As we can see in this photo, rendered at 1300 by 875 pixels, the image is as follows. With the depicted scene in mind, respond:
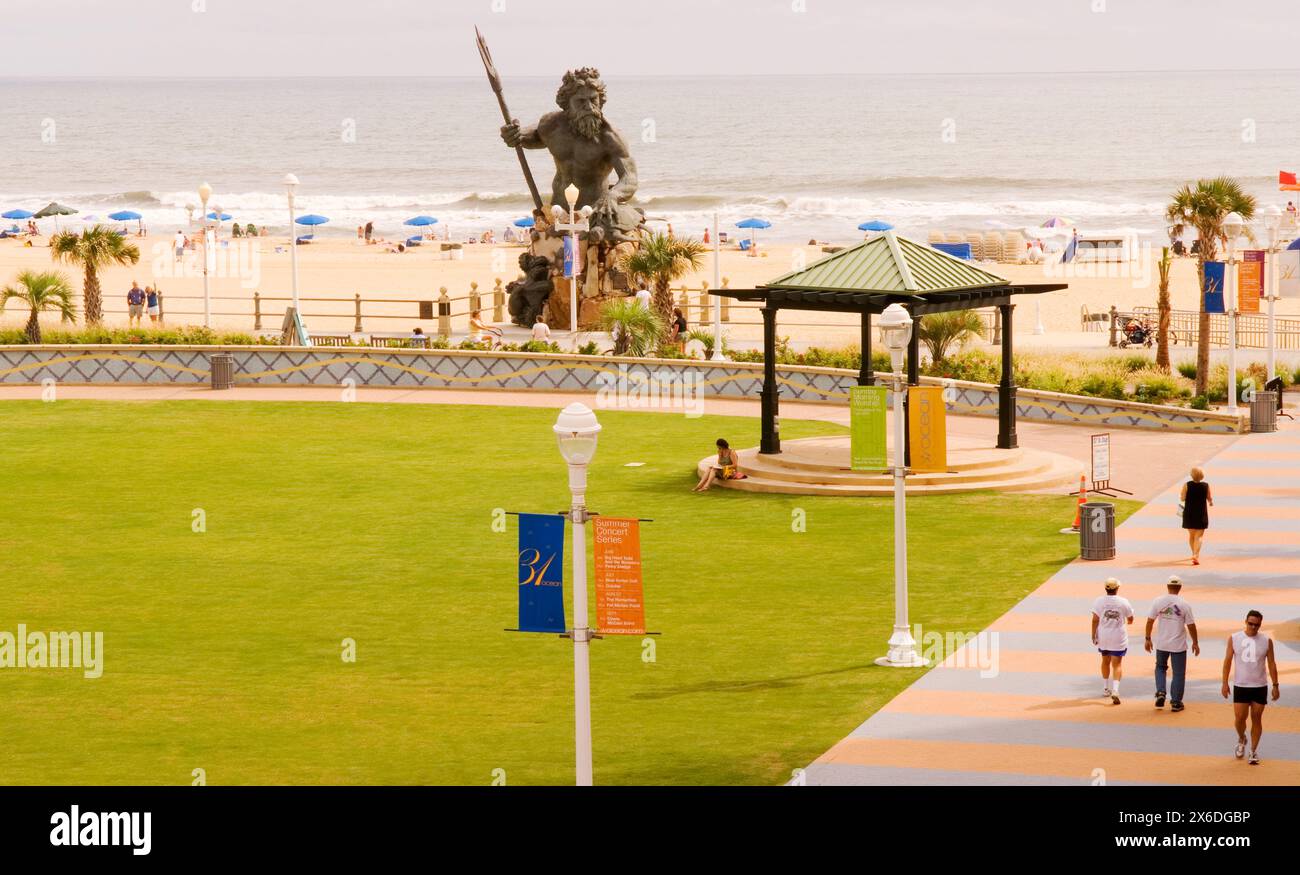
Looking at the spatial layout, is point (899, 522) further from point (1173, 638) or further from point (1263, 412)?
point (1263, 412)

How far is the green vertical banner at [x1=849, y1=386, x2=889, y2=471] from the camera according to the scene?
27312 millimetres

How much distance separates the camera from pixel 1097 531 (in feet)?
77.3

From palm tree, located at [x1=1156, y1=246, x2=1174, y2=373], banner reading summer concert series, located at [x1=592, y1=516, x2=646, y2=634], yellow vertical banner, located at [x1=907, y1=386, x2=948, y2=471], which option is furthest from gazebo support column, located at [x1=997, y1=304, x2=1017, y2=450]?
banner reading summer concert series, located at [x1=592, y1=516, x2=646, y2=634]

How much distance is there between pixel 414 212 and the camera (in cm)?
12619

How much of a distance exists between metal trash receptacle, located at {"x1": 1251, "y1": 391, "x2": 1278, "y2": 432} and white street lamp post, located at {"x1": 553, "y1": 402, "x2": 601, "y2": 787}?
73.1ft

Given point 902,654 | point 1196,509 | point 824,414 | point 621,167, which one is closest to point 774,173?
point 621,167

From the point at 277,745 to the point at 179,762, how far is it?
0.91 meters

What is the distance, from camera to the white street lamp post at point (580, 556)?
14.2m

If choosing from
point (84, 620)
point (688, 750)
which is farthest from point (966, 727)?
point (84, 620)

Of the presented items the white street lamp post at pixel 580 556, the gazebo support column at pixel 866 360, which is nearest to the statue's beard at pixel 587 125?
the gazebo support column at pixel 866 360

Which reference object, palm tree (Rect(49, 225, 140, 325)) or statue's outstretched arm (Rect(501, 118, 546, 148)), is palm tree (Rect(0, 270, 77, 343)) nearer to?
palm tree (Rect(49, 225, 140, 325))

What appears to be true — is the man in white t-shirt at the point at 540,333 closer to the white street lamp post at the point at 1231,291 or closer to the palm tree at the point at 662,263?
the palm tree at the point at 662,263

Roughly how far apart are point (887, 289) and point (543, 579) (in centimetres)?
1570
